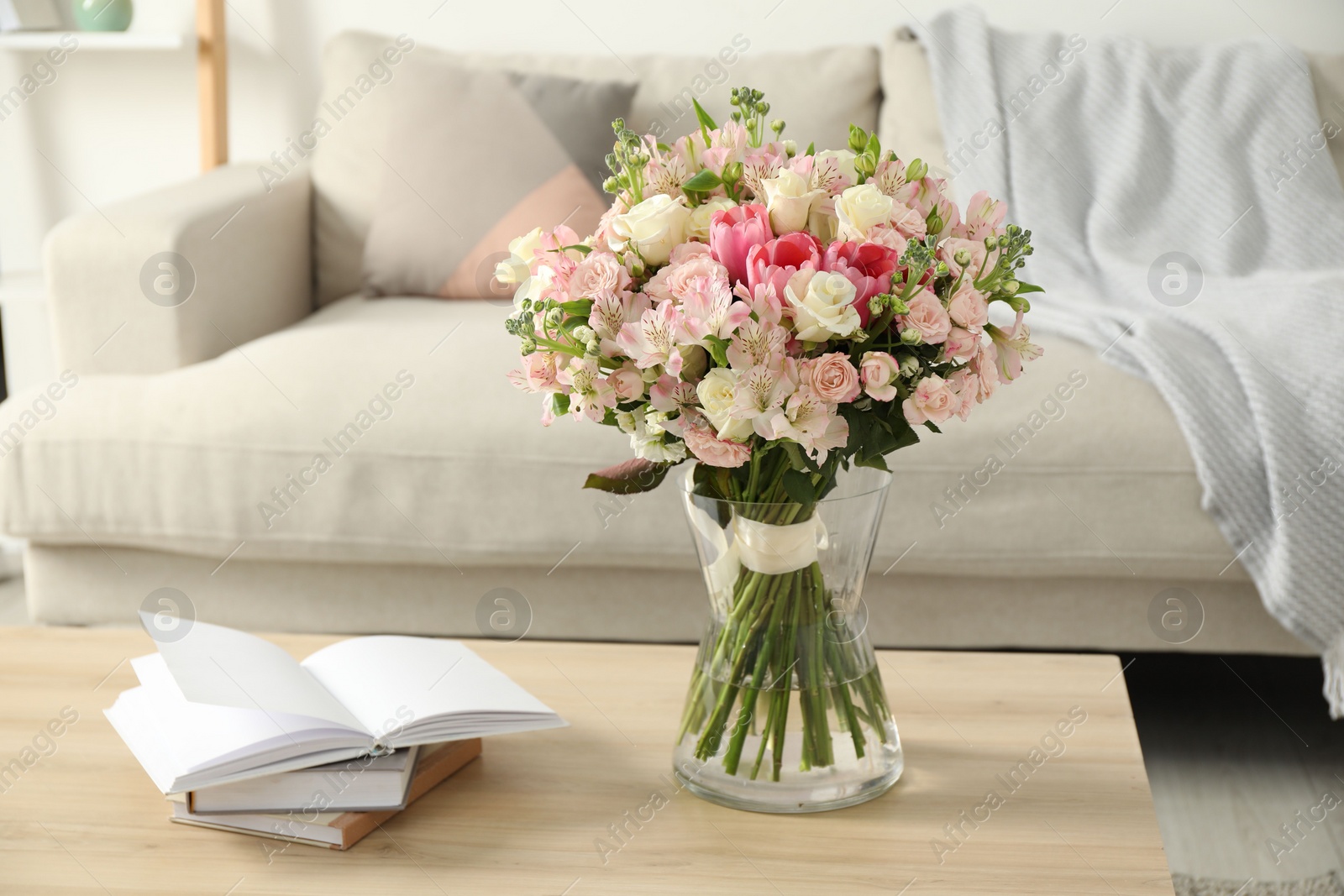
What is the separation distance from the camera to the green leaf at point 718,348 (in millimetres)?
624

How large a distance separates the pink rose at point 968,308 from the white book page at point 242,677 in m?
0.43

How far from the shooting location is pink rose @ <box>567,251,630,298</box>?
0.66 meters

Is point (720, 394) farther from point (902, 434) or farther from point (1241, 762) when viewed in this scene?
point (1241, 762)

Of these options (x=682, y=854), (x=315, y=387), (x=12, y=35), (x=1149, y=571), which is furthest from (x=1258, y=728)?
(x=12, y=35)

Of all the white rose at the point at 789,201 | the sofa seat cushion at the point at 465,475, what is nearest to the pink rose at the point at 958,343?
the white rose at the point at 789,201

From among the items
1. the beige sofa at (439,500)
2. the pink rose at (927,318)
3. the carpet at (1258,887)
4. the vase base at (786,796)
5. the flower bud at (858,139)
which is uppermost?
the flower bud at (858,139)

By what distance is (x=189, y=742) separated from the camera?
2.38 ft

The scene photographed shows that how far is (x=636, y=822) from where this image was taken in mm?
737

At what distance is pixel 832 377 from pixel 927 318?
6cm

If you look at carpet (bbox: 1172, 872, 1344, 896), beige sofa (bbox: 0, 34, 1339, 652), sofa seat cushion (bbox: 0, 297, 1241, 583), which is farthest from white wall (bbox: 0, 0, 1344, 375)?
carpet (bbox: 1172, 872, 1344, 896)

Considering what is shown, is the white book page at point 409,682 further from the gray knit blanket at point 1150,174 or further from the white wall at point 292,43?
the white wall at point 292,43

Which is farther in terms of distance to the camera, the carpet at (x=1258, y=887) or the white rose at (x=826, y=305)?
the carpet at (x=1258, y=887)

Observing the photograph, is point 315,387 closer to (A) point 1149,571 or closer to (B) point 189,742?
(B) point 189,742

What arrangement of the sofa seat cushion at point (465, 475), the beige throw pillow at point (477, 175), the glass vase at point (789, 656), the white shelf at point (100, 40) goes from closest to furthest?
the glass vase at point (789, 656), the sofa seat cushion at point (465, 475), the beige throw pillow at point (477, 175), the white shelf at point (100, 40)
